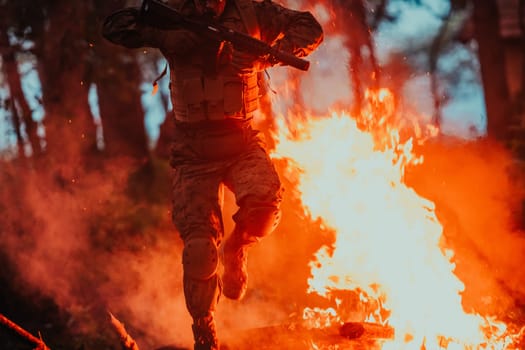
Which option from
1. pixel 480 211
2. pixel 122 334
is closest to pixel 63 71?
pixel 480 211

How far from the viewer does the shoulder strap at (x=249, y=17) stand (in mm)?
5433

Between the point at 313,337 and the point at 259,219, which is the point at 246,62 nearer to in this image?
the point at 259,219

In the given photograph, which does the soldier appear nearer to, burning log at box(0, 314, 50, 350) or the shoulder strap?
the shoulder strap

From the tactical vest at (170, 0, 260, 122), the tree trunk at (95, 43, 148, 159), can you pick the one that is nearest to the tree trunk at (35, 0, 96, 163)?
the tree trunk at (95, 43, 148, 159)

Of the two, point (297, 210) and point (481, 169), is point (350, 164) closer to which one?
point (297, 210)

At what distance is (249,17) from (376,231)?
2.45 meters

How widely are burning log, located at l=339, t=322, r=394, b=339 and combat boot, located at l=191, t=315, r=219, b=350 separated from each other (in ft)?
4.81

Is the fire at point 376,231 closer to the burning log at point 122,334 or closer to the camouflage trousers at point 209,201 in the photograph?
the camouflage trousers at point 209,201

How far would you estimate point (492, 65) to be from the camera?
16516 mm

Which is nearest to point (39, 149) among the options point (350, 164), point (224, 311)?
point (224, 311)

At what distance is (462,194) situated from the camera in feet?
36.8

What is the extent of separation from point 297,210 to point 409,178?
217 centimetres

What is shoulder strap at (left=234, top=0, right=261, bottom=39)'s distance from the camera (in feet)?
17.8

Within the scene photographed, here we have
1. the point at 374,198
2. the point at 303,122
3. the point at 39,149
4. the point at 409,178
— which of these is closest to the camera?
the point at 374,198
